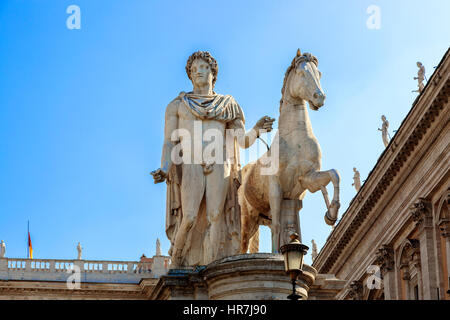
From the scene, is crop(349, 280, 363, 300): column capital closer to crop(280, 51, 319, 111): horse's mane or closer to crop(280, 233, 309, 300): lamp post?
crop(280, 51, 319, 111): horse's mane

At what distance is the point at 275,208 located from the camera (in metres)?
18.4

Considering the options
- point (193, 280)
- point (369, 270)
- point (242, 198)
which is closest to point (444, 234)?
point (369, 270)

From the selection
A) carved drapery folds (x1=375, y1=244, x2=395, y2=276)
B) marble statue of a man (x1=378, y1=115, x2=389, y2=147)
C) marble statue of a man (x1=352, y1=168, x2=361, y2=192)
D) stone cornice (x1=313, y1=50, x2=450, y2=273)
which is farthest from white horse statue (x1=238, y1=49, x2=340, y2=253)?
marble statue of a man (x1=352, y1=168, x2=361, y2=192)

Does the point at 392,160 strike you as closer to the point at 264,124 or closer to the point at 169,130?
the point at 264,124

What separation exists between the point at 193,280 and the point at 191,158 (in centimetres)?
213

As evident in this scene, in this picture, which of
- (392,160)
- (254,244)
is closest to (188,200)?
(254,244)

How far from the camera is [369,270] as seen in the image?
181ft

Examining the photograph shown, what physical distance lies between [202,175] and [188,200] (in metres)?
0.45

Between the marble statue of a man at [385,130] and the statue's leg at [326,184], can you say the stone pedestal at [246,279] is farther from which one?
the marble statue of a man at [385,130]

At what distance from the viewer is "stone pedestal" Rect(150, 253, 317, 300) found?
1633cm

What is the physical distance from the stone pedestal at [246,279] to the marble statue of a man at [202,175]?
1.05 metres

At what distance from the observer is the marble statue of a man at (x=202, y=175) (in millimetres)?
17891

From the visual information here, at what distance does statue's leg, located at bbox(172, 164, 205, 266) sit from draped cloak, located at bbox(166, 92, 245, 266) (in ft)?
0.36
